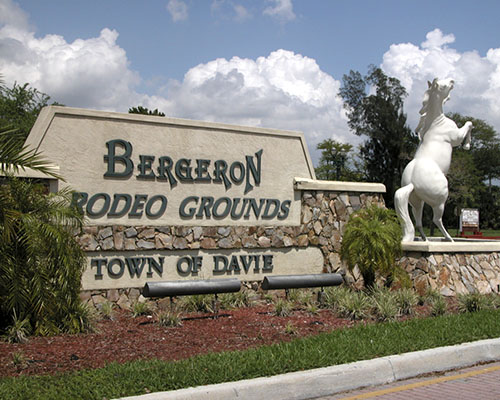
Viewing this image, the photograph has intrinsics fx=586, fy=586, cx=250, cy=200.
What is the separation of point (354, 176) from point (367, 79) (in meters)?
9.34

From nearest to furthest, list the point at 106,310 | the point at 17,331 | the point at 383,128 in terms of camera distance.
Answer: the point at 17,331 < the point at 106,310 < the point at 383,128

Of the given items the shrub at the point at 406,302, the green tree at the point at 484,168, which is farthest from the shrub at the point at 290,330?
the green tree at the point at 484,168

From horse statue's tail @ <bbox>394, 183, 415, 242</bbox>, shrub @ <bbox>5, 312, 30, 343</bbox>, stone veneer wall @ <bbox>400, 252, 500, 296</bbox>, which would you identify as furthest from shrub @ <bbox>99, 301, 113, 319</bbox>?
horse statue's tail @ <bbox>394, 183, 415, 242</bbox>

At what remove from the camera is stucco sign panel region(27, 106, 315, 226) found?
1064cm

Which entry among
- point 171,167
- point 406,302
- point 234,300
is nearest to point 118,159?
point 171,167

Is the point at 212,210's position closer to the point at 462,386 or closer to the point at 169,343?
the point at 169,343

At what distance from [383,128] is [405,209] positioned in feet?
117

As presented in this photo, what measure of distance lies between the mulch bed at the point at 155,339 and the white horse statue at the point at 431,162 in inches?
136

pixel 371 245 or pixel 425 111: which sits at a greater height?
pixel 425 111

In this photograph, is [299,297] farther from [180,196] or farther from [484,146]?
[484,146]

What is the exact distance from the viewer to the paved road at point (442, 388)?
6191 mm

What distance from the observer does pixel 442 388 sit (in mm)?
6523

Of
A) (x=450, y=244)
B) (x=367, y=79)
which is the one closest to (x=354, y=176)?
(x=367, y=79)

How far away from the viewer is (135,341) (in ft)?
27.1
